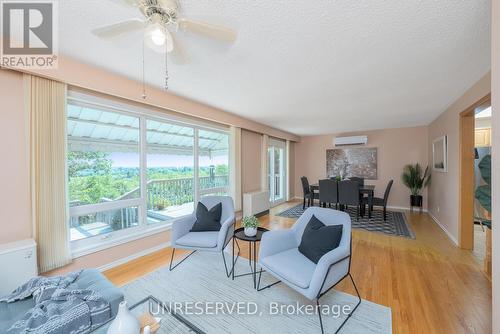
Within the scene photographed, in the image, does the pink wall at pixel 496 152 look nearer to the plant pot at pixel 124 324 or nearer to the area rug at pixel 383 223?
the plant pot at pixel 124 324

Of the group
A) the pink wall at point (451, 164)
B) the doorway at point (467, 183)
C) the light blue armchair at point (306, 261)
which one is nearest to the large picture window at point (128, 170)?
the light blue armchair at point (306, 261)

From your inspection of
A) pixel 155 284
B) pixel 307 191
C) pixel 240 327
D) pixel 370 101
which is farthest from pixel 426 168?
pixel 155 284

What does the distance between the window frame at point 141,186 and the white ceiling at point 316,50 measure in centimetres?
46

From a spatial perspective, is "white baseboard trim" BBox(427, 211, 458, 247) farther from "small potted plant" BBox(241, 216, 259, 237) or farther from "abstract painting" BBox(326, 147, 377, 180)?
"small potted plant" BBox(241, 216, 259, 237)

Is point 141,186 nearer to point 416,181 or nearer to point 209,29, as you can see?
point 209,29

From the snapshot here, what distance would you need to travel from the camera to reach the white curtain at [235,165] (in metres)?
4.29

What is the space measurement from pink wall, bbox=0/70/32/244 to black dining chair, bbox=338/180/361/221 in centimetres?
499

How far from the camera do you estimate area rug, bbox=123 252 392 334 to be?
159 cm

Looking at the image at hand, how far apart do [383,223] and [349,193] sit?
0.87 metres

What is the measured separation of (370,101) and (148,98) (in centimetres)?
342

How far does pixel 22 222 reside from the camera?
1.87 meters

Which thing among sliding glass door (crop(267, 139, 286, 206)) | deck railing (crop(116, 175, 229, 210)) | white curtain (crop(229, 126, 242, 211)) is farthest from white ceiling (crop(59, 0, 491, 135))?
sliding glass door (crop(267, 139, 286, 206))

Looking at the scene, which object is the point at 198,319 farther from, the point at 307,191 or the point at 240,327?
the point at 307,191

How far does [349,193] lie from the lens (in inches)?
177
